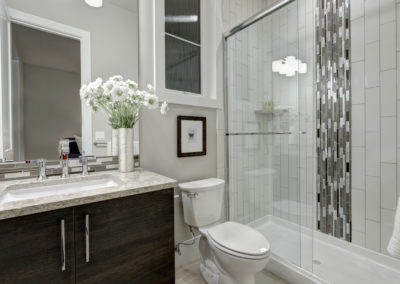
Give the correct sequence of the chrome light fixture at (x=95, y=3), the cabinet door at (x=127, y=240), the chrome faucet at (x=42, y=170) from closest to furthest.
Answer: the cabinet door at (x=127, y=240) → the chrome faucet at (x=42, y=170) → the chrome light fixture at (x=95, y=3)

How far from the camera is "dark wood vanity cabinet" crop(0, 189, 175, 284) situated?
78cm

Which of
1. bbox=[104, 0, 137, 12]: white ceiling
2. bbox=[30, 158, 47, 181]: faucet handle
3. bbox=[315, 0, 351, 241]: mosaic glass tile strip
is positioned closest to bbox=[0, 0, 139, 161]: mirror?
bbox=[104, 0, 137, 12]: white ceiling

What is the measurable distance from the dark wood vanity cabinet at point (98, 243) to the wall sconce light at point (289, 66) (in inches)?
51.4

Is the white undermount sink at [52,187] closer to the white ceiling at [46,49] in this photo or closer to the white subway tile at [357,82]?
the white ceiling at [46,49]

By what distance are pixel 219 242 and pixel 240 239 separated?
0.19 m

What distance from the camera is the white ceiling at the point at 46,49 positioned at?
1221 mm

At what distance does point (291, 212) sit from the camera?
1704 mm

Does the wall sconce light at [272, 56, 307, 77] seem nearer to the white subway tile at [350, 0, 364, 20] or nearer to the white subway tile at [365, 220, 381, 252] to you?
the white subway tile at [350, 0, 364, 20]

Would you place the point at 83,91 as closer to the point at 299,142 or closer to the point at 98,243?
the point at 98,243

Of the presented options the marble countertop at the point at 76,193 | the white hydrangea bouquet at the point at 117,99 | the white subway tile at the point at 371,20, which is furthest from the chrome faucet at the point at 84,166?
the white subway tile at the point at 371,20

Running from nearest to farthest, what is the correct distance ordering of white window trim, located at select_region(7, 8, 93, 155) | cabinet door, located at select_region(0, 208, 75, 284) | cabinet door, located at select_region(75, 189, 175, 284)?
cabinet door, located at select_region(0, 208, 75, 284) < cabinet door, located at select_region(75, 189, 175, 284) < white window trim, located at select_region(7, 8, 93, 155)

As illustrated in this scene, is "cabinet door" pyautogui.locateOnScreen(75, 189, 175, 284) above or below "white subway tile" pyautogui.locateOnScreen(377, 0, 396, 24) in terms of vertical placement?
below

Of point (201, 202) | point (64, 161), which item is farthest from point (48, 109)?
point (201, 202)

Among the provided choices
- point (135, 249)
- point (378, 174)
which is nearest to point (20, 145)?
point (135, 249)
